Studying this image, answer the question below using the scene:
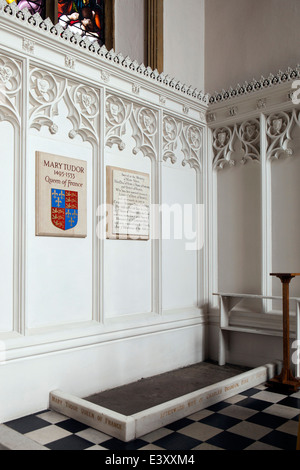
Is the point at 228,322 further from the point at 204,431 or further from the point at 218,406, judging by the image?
the point at 204,431

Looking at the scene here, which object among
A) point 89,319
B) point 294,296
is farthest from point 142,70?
point 294,296

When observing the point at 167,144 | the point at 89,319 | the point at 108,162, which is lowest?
the point at 89,319

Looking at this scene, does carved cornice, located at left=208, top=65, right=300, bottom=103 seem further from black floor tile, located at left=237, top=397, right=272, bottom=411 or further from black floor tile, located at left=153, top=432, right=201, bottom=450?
black floor tile, located at left=153, top=432, right=201, bottom=450

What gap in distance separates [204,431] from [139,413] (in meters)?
0.45

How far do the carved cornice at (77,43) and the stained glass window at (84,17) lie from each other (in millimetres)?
965

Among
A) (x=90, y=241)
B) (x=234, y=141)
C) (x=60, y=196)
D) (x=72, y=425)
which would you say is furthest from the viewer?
(x=234, y=141)

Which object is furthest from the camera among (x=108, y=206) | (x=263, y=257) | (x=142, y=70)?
(x=263, y=257)

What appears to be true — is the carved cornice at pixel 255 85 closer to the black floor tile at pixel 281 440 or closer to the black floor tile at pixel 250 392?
the black floor tile at pixel 250 392

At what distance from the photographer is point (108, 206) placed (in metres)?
3.95

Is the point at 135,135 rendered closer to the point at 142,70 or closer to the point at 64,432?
the point at 142,70

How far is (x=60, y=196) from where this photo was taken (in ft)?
11.7

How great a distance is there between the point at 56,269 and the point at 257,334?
2.31 metres

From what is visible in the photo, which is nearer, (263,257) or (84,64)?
(84,64)

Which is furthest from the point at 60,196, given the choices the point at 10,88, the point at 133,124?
the point at 133,124
